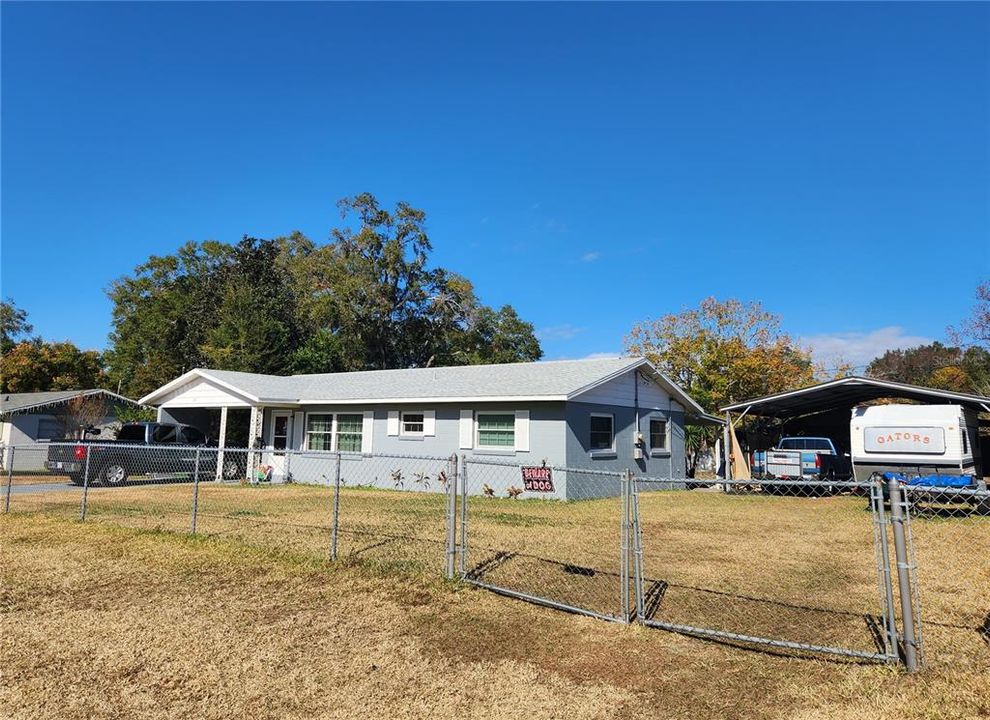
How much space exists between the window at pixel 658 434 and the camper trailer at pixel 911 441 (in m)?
5.85

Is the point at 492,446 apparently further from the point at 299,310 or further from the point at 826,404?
the point at 299,310

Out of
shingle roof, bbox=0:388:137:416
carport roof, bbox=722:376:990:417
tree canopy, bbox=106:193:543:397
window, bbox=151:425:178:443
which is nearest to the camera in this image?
carport roof, bbox=722:376:990:417

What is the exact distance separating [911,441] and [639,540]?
42.7 feet

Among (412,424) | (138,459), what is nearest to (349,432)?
(412,424)

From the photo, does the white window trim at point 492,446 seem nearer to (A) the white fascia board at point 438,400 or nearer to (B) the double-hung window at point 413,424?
(A) the white fascia board at point 438,400

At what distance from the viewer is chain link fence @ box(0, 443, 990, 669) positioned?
5.30 m

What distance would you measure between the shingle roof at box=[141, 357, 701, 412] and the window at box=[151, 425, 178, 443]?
2.19 meters

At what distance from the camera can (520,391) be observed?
16.9 metres

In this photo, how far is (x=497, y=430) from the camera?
57.6ft

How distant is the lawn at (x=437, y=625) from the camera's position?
13.2 ft

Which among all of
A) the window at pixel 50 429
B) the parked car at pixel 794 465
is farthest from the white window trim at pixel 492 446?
the window at pixel 50 429

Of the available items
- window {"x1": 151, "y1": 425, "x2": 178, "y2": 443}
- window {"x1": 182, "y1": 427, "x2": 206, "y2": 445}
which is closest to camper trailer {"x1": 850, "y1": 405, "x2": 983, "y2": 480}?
window {"x1": 182, "y1": 427, "x2": 206, "y2": 445}

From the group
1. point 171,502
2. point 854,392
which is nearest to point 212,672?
point 171,502

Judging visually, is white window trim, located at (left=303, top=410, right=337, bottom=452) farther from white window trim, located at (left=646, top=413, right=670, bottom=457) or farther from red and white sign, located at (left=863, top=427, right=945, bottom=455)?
red and white sign, located at (left=863, top=427, right=945, bottom=455)
